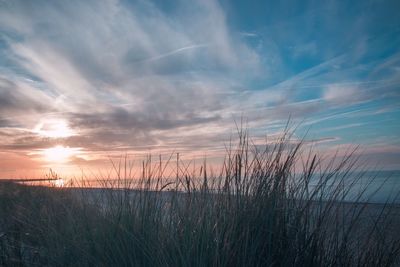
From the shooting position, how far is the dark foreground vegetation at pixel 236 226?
2.87m

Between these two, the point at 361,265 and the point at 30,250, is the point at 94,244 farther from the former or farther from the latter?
the point at 361,265

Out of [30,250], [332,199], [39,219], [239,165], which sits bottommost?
[30,250]

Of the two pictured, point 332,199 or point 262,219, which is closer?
point 262,219

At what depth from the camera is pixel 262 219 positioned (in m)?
3.01

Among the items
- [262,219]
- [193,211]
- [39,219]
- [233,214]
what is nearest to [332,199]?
[262,219]

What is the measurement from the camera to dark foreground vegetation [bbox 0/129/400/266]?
287 cm

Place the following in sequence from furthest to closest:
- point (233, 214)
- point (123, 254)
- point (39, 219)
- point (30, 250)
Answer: point (39, 219)
point (30, 250)
point (123, 254)
point (233, 214)

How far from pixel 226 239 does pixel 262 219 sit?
42cm

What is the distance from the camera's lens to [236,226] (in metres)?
2.88

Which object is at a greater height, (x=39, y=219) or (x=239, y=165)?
(x=239, y=165)

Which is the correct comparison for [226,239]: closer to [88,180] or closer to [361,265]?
[361,265]

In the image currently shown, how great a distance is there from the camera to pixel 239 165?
3.51 metres

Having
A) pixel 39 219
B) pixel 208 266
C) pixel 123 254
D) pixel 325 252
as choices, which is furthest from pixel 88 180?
pixel 325 252

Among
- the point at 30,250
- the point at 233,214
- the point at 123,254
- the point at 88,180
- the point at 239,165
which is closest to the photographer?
the point at 233,214
